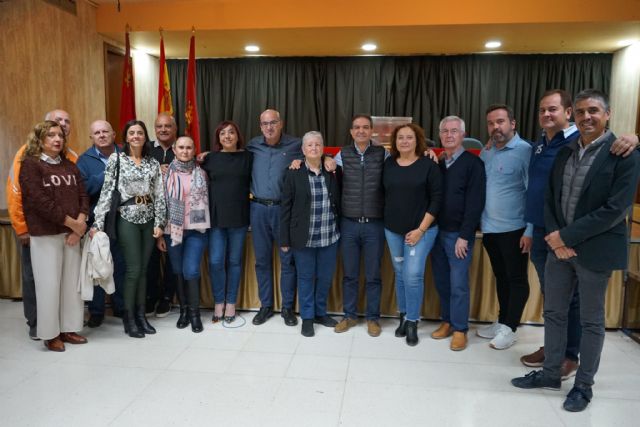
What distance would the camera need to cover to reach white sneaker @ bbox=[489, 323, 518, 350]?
3018mm

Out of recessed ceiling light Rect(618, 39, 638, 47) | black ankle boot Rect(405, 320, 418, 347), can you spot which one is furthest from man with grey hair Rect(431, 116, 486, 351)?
recessed ceiling light Rect(618, 39, 638, 47)

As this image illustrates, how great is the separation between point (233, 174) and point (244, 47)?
3.74 meters

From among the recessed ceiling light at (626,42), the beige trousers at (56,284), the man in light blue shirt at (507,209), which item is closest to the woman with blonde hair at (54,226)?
the beige trousers at (56,284)

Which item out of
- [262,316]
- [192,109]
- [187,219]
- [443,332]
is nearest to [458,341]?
[443,332]

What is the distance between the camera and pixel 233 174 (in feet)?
10.4

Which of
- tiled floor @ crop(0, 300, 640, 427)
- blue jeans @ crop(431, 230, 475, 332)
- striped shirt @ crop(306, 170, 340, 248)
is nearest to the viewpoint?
tiled floor @ crop(0, 300, 640, 427)

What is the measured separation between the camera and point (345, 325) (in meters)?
3.30

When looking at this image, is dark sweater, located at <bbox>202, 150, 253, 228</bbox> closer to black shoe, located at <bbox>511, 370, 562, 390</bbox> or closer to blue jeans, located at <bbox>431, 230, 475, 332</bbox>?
blue jeans, located at <bbox>431, 230, 475, 332</bbox>

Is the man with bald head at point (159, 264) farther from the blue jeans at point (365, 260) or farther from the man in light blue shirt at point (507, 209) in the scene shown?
the man in light blue shirt at point (507, 209)

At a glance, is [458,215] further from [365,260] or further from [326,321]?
[326,321]

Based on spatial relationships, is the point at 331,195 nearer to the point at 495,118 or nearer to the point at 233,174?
the point at 233,174

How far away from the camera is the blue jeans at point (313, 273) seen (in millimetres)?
3189

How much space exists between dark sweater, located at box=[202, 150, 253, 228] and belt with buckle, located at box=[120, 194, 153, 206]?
40cm

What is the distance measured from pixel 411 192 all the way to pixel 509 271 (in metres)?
0.79
